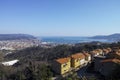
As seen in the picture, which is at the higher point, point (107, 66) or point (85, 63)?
point (107, 66)

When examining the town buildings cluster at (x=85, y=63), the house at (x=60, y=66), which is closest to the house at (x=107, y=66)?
the town buildings cluster at (x=85, y=63)

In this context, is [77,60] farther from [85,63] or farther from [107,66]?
[107,66]

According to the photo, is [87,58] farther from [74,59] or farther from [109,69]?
[109,69]

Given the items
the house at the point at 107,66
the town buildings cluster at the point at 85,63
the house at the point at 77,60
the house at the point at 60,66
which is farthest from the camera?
the house at the point at 77,60

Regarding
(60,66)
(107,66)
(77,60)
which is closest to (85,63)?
(77,60)

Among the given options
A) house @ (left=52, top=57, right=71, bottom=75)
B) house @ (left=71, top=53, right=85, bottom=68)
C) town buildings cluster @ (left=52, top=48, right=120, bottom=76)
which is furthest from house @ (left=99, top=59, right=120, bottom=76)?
house @ (left=71, top=53, right=85, bottom=68)

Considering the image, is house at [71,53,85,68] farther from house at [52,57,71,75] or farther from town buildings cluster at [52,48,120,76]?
house at [52,57,71,75]

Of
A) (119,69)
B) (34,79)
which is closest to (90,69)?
(34,79)

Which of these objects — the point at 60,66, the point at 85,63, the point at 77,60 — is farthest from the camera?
the point at 85,63

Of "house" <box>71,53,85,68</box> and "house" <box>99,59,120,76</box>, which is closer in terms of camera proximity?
"house" <box>99,59,120,76</box>

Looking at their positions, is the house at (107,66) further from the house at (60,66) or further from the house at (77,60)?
the house at (77,60)

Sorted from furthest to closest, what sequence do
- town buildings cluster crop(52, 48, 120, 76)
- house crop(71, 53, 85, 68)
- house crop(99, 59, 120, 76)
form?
1. house crop(71, 53, 85, 68)
2. town buildings cluster crop(52, 48, 120, 76)
3. house crop(99, 59, 120, 76)
